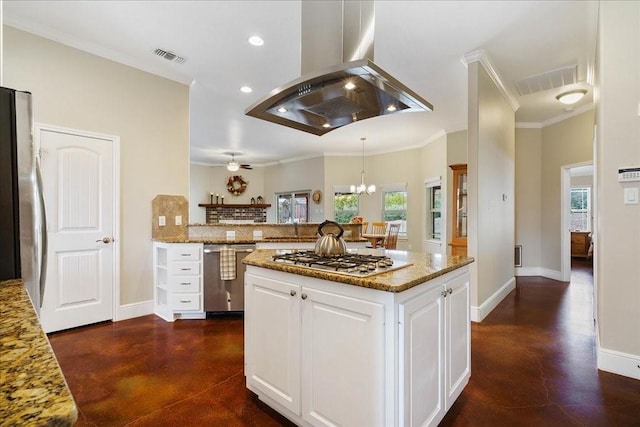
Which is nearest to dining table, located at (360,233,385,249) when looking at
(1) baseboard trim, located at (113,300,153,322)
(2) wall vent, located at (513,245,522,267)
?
(2) wall vent, located at (513,245,522,267)

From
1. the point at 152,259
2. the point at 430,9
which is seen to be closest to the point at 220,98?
the point at 152,259

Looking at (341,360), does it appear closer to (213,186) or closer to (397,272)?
(397,272)

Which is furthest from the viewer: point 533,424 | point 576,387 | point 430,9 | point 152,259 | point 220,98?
point 220,98

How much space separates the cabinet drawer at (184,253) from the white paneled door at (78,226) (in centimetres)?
61

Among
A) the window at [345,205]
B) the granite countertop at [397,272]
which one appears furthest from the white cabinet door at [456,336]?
the window at [345,205]

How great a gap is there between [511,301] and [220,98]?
4824 mm

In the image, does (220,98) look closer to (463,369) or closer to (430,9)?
(430,9)

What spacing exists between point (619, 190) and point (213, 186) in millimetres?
9261

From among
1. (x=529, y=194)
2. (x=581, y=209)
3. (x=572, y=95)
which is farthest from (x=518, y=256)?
(x=581, y=209)

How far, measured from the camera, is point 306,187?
9031 mm

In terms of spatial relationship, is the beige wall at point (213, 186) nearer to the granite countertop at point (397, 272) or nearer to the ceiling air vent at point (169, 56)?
the ceiling air vent at point (169, 56)

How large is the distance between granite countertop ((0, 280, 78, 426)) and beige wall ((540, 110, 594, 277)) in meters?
6.47

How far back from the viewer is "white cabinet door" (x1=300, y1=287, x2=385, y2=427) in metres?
1.34

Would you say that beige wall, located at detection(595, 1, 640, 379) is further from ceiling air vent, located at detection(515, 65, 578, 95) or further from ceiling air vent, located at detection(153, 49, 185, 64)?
ceiling air vent, located at detection(153, 49, 185, 64)
